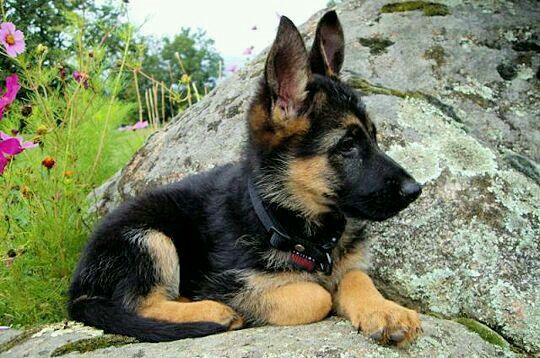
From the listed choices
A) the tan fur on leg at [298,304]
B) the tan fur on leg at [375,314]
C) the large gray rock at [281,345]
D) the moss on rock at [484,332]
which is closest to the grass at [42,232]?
the large gray rock at [281,345]

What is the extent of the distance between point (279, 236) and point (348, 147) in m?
0.65

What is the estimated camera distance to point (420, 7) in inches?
234

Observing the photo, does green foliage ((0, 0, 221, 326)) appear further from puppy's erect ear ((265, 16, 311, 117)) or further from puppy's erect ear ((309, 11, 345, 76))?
puppy's erect ear ((309, 11, 345, 76))

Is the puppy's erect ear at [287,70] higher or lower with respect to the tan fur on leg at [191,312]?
higher

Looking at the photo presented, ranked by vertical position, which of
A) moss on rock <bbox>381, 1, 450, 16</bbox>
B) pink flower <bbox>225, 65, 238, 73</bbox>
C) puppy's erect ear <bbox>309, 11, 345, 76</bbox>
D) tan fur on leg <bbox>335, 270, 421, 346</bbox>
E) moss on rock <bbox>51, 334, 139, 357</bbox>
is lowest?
tan fur on leg <bbox>335, 270, 421, 346</bbox>

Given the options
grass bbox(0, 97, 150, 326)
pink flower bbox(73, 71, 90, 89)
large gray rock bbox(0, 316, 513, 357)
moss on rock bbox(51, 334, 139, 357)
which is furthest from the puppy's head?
grass bbox(0, 97, 150, 326)

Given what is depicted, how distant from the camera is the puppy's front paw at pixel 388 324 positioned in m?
3.25

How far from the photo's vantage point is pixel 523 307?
4000 millimetres

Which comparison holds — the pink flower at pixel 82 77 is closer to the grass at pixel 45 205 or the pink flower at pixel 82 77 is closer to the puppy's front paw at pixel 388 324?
the grass at pixel 45 205

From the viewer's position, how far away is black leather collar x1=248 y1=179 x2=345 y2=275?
3.87 metres

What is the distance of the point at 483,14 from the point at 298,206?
2.95 m

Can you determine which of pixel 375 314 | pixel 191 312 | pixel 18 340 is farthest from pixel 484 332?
pixel 18 340

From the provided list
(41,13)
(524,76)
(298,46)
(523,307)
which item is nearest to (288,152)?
(298,46)

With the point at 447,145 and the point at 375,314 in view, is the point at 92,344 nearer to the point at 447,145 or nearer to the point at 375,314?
the point at 375,314
